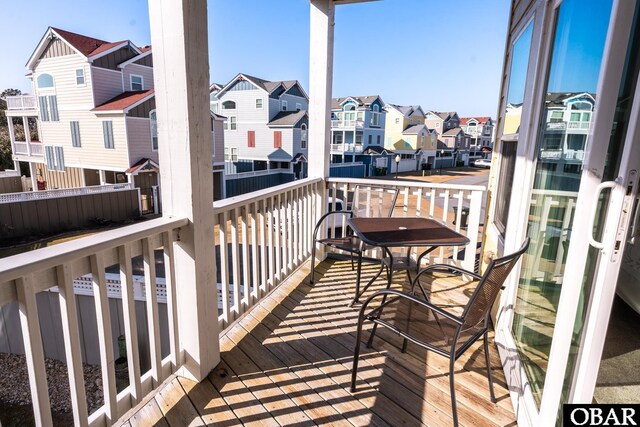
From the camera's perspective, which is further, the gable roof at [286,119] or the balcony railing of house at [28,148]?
the gable roof at [286,119]

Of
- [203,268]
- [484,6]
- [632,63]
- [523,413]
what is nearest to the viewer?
[632,63]

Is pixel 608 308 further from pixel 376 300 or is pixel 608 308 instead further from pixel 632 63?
pixel 376 300

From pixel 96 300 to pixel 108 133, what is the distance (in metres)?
12.7

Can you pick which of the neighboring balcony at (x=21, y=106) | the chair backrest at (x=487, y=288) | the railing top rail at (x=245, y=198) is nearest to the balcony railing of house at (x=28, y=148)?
the neighboring balcony at (x=21, y=106)

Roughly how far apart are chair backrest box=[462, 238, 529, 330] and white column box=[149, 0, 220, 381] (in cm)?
135

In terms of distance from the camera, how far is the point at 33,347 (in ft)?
3.53

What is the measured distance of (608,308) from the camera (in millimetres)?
1050

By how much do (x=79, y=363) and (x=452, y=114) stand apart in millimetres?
44835

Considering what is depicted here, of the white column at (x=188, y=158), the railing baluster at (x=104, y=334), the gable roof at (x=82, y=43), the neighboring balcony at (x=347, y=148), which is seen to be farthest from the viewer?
the neighboring balcony at (x=347, y=148)

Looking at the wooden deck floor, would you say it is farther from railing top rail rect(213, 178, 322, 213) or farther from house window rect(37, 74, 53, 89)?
house window rect(37, 74, 53, 89)

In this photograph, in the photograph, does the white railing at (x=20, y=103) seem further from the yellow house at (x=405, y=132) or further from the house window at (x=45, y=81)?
the yellow house at (x=405, y=132)

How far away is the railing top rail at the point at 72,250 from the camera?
98 centimetres

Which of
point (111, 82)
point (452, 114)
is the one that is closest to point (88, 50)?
point (111, 82)

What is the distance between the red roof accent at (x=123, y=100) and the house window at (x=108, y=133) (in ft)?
1.67
